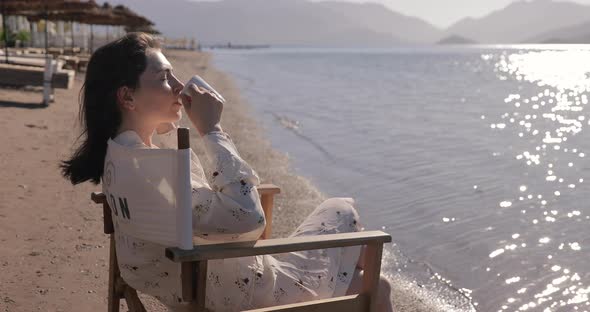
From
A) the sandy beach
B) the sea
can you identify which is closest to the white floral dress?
the sandy beach

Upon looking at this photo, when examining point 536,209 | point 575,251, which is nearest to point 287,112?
point 536,209

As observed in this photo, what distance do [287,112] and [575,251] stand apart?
11960mm

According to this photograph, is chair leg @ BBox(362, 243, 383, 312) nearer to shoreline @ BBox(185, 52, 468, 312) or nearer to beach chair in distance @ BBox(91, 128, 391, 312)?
beach chair in distance @ BBox(91, 128, 391, 312)

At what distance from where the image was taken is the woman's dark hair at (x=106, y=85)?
85.3 inches

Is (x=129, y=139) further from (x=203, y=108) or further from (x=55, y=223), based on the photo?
(x=55, y=223)

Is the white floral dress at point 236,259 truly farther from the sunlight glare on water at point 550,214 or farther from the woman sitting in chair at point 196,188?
the sunlight glare on water at point 550,214

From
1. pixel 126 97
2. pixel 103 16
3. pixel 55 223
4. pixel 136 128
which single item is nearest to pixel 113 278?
pixel 136 128

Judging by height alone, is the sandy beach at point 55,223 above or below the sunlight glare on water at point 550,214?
above

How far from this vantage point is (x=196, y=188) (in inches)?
81.4

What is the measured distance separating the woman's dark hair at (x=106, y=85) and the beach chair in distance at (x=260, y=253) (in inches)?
14.2

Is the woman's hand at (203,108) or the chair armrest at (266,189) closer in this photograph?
the woman's hand at (203,108)

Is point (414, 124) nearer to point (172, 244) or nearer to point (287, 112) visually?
point (287, 112)

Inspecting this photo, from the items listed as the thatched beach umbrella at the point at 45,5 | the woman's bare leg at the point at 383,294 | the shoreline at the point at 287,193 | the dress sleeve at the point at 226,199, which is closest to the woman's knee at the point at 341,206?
the woman's bare leg at the point at 383,294

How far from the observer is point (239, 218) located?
202 cm
